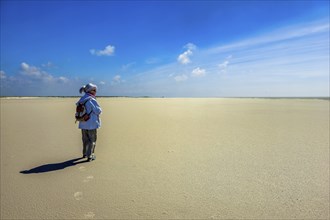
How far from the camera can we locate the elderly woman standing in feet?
19.3

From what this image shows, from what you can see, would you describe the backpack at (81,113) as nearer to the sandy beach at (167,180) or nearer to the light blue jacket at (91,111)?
the light blue jacket at (91,111)

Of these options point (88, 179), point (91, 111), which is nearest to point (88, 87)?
point (91, 111)

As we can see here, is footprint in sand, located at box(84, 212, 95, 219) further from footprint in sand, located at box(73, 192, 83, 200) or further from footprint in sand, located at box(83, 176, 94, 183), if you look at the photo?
footprint in sand, located at box(83, 176, 94, 183)

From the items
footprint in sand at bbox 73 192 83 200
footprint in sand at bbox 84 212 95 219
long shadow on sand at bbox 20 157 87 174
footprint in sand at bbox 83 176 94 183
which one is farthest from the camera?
long shadow on sand at bbox 20 157 87 174

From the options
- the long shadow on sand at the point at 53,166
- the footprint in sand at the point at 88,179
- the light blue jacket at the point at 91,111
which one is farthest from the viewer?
the light blue jacket at the point at 91,111

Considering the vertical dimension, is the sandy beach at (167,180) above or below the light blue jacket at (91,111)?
below

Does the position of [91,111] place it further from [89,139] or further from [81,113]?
[89,139]

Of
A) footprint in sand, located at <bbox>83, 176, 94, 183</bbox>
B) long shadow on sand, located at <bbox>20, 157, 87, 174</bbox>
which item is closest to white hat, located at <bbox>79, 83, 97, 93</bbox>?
long shadow on sand, located at <bbox>20, 157, 87, 174</bbox>

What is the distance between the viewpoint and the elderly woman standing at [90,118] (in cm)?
588

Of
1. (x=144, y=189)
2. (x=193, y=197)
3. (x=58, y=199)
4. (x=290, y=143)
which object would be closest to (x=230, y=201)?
(x=193, y=197)

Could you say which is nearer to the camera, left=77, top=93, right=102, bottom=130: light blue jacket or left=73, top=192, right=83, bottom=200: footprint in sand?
left=73, top=192, right=83, bottom=200: footprint in sand

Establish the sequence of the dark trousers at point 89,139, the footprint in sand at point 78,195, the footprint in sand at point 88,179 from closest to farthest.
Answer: the footprint in sand at point 78,195
the footprint in sand at point 88,179
the dark trousers at point 89,139

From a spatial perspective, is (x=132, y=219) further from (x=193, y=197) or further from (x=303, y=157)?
(x=303, y=157)

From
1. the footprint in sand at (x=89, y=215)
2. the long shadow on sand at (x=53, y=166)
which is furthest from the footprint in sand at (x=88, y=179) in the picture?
the footprint in sand at (x=89, y=215)
